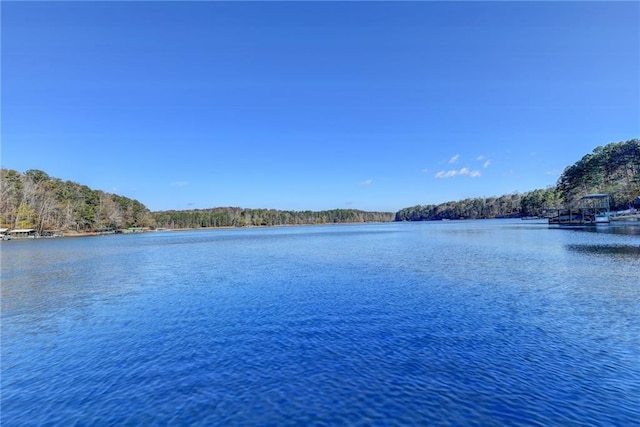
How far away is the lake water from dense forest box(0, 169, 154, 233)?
96246mm

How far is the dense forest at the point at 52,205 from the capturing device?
9400cm

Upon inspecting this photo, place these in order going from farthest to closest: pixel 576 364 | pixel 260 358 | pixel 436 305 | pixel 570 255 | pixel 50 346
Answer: pixel 570 255, pixel 436 305, pixel 50 346, pixel 260 358, pixel 576 364

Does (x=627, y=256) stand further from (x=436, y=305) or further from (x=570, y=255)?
(x=436, y=305)

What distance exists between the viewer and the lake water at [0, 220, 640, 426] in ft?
24.5

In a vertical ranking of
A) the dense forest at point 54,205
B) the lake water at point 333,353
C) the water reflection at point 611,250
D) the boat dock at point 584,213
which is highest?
the dense forest at point 54,205

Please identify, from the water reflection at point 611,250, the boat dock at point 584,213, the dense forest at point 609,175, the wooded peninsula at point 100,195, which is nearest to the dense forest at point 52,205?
the wooded peninsula at point 100,195

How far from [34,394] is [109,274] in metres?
22.1

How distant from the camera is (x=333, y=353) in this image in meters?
10.5

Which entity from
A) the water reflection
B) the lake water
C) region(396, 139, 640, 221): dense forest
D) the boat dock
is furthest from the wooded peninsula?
the lake water

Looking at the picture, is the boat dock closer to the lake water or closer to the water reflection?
the water reflection

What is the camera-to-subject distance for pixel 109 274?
2830 centimetres

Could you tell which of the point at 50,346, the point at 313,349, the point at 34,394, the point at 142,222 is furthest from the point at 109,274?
the point at 142,222

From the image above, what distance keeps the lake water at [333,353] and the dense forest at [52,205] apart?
316ft

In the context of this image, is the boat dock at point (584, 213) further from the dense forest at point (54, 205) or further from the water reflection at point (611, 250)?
the dense forest at point (54, 205)
